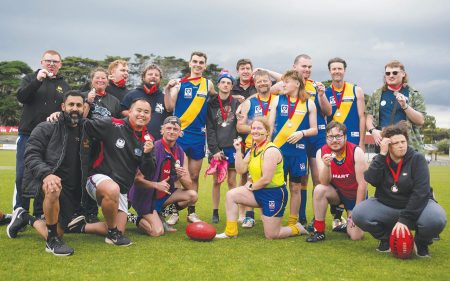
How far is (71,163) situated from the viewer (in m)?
5.11

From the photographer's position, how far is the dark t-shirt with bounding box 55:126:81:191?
16.6 feet

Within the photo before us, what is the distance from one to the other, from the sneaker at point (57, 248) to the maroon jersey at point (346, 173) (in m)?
3.35

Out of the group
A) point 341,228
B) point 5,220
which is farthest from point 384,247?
point 5,220

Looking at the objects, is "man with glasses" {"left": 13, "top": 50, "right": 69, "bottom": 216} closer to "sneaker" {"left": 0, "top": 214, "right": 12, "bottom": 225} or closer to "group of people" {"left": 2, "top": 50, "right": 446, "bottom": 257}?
"group of people" {"left": 2, "top": 50, "right": 446, "bottom": 257}

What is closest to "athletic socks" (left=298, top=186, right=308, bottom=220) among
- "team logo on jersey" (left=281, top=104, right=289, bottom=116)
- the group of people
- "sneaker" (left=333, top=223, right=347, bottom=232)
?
the group of people

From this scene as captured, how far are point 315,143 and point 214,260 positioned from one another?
297 centimetres

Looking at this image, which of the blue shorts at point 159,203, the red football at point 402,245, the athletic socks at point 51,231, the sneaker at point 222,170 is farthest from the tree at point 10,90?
the red football at point 402,245

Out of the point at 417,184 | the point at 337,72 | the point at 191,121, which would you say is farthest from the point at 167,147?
the point at 417,184

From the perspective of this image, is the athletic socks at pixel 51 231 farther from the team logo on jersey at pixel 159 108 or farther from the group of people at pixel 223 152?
the team logo on jersey at pixel 159 108

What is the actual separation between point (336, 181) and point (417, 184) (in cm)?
123

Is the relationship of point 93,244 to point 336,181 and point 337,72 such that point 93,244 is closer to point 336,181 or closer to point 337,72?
point 336,181

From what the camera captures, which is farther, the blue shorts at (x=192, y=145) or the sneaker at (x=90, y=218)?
the blue shorts at (x=192, y=145)

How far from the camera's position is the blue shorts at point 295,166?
20.8 ft

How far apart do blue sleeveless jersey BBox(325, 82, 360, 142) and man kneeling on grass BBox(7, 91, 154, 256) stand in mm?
3071
